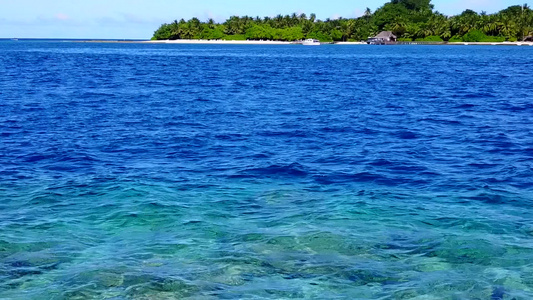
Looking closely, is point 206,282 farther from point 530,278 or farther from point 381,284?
point 530,278

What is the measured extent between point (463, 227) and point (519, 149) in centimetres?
1233

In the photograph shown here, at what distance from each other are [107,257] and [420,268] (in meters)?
7.07

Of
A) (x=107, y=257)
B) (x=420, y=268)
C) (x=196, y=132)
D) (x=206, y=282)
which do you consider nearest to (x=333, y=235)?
(x=420, y=268)

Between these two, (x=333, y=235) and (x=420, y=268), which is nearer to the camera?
(x=420, y=268)

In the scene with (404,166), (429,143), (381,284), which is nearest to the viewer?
(381,284)

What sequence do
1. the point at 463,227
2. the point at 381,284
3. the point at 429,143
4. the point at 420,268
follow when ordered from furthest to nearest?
the point at 429,143 → the point at 463,227 → the point at 420,268 → the point at 381,284

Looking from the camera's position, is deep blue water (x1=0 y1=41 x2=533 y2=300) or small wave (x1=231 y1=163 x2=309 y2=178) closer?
deep blue water (x1=0 y1=41 x2=533 y2=300)

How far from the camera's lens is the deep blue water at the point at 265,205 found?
493 inches

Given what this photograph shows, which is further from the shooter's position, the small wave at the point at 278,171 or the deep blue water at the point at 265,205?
the small wave at the point at 278,171

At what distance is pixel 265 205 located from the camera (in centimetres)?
1797

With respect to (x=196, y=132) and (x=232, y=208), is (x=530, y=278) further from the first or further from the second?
(x=196, y=132)

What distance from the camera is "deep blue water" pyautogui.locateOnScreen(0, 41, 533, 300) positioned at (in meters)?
12.5

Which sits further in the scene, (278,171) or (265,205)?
(278,171)

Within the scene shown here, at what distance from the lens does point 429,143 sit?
93.1 ft
